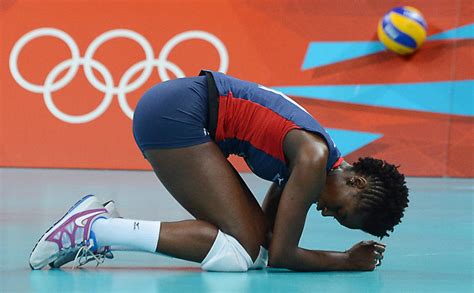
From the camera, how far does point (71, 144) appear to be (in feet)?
35.4

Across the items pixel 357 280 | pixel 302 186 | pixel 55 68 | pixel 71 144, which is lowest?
pixel 71 144

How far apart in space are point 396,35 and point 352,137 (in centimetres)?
127

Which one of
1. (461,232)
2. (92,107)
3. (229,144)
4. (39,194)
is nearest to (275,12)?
(92,107)

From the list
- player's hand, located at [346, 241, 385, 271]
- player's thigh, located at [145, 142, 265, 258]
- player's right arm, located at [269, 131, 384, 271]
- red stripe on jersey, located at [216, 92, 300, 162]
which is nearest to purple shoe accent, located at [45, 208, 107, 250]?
player's thigh, located at [145, 142, 265, 258]

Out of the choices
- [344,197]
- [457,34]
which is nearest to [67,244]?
[344,197]

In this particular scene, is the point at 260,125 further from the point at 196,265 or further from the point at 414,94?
the point at 414,94

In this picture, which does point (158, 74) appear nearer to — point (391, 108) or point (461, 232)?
point (391, 108)

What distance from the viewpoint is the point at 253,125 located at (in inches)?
167

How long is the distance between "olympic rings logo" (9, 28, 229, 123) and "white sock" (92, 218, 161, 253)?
263 inches

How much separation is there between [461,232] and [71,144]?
589 centimetres

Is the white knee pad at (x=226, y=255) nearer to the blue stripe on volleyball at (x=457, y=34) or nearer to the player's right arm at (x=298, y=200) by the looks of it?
the player's right arm at (x=298, y=200)

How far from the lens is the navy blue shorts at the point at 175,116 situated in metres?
4.27

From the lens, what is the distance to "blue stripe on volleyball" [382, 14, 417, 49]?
10.3 m

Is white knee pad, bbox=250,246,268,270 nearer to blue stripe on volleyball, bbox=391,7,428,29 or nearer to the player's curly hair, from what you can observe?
the player's curly hair
